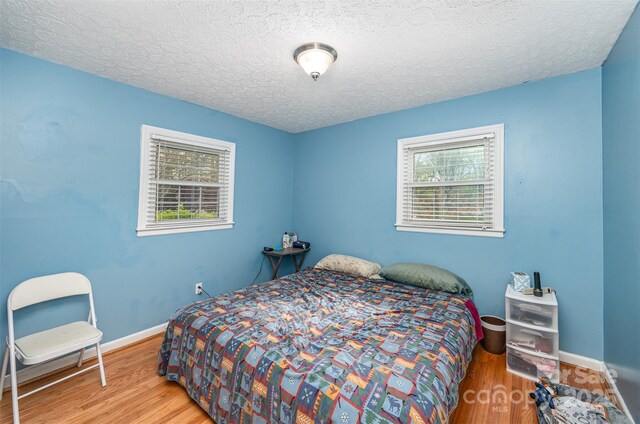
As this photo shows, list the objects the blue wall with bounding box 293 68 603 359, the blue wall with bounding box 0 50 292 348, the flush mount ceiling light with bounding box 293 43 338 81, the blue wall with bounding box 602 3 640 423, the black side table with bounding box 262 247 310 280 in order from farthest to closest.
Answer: the black side table with bounding box 262 247 310 280
the blue wall with bounding box 293 68 603 359
the blue wall with bounding box 0 50 292 348
the flush mount ceiling light with bounding box 293 43 338 81
the blue wall with bounding box 602 3 640 423

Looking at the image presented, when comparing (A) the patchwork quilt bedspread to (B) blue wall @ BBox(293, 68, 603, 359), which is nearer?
(A) the patchwork quilt bedspread

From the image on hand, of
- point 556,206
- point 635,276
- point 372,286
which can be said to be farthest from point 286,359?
point 556,206

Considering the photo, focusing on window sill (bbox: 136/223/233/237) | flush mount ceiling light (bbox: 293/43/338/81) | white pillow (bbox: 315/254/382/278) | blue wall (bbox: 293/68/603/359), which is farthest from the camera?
white pillow (bbox: 315/254/382/278)

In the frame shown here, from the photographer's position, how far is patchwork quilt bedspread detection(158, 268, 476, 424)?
4.00ft

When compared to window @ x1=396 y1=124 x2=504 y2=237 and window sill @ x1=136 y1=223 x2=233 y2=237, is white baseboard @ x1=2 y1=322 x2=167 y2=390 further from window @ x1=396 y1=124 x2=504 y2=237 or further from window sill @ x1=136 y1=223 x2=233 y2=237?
window @ x1=396 y1=124 x2=504 y2=237

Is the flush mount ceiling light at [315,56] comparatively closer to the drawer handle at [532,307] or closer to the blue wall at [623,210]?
the blue wall at [623,210]

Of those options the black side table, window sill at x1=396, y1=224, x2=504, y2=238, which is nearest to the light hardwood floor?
window sill at x1=396, y1=224, x2=504, y2=238

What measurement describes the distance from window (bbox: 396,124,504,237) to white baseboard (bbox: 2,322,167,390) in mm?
2981

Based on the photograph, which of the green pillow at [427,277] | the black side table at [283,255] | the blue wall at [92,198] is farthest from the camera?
the black side table at [283,255]

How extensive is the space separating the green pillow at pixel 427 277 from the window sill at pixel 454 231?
0.41 metres

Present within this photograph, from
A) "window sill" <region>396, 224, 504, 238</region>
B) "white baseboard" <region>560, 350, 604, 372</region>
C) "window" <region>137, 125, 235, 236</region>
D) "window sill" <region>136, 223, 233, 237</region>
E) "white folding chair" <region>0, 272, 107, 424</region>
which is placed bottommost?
"white baseboard" <region>560, 350, 604, 372</region>

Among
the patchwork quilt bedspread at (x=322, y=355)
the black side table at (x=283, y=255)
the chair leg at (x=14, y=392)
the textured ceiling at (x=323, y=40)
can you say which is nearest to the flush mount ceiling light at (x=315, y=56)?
the textured ceiling at (x=323, y=40)

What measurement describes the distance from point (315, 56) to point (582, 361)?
332 cm

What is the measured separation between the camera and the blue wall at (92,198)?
2025 millimetres
